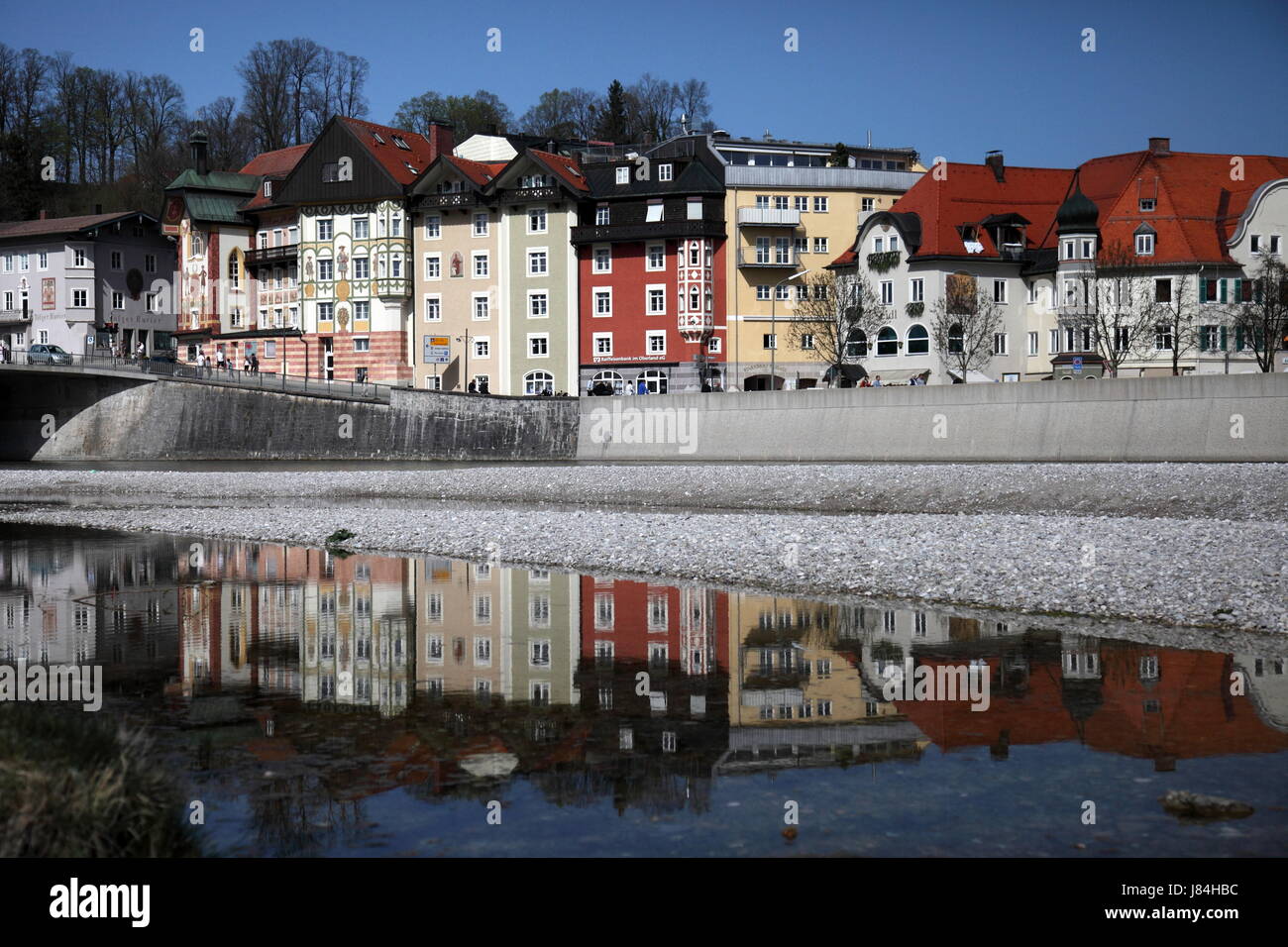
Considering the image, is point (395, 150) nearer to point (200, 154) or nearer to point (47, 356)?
point (200, 154)

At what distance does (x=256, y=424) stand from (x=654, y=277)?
25.2m

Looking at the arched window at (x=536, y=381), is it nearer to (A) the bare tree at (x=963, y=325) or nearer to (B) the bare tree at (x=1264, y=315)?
(A) the bare tree at (x=963, y=325)

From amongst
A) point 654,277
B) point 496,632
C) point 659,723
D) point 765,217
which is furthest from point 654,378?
point 659,723

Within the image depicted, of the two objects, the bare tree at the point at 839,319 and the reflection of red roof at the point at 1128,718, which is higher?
the bare tree at the point at 839,319

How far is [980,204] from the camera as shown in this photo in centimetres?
7994

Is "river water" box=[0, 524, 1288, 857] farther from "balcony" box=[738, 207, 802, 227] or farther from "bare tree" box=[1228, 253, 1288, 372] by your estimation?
"balcony" box=[738, 207, 802, 227]

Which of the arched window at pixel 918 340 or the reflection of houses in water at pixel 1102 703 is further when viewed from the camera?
the arched window at pixel 918 340

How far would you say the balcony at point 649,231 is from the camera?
8275cm

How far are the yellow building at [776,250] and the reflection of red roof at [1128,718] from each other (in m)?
68.8

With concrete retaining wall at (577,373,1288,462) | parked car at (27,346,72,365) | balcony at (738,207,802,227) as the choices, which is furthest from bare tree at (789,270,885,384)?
parked car at (27,346,72,365)

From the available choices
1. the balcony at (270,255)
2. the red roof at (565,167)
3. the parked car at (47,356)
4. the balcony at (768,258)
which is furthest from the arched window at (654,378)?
the parked car at (47,356)

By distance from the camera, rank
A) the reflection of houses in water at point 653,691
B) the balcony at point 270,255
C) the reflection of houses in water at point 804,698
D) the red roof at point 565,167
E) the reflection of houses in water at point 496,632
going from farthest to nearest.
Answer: the balcony at point 270,255 → the red roof at point 565,167 → the reflection of houses in water at point 496,632 → the reflection of houses in water at point 804,698 → the reflection of houses in water at point 653,691

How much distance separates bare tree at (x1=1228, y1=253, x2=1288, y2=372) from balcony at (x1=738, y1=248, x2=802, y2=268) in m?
26.0
